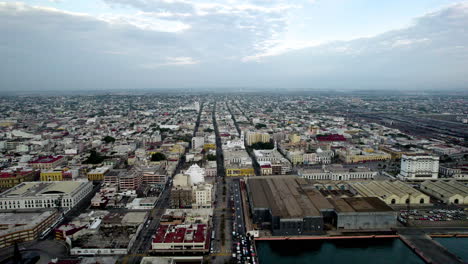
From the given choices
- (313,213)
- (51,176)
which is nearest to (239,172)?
(313,213)

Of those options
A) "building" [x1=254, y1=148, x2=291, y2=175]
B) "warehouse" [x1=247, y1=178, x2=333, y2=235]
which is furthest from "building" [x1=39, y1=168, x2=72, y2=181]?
"building" [x1=254, y1=148, x2=291, y2=175]

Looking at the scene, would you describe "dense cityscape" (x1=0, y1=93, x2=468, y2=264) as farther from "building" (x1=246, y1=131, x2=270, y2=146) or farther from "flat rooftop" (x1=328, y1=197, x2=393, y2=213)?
"building" (x1=246, y1=131, x2=270, y2=146)

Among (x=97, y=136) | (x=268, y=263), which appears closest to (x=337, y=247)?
(x=268, y=263)

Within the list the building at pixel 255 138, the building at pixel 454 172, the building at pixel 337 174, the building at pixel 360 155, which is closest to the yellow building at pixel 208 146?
the building at pixel 255 138

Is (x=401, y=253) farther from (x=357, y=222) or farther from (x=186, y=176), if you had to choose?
(x=186, y=176)

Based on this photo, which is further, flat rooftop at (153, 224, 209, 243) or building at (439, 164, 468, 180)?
building at (439, 164, 468, 180)

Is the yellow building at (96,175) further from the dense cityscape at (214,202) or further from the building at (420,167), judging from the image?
the building at (420,167)
